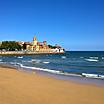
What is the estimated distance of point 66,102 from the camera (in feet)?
30.1

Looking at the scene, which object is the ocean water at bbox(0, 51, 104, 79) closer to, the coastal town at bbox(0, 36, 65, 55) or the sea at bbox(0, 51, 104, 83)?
the sea at bbox(0, 51, 104, 83)

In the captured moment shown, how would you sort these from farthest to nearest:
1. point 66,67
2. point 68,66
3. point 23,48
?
point 23,48
point 68,66
point 66,67

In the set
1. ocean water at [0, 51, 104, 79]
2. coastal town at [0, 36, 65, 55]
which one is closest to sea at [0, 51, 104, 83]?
ocean water at [0, 51, 104, 79]

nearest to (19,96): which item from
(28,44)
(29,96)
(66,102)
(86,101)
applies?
(29,96)

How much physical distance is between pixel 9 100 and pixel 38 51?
150369 mm

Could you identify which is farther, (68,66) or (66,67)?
(68,66)

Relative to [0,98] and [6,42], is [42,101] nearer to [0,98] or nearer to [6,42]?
[0,98]

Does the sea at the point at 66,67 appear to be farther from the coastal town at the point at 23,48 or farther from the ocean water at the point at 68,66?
the coastal town at the point at 23,48

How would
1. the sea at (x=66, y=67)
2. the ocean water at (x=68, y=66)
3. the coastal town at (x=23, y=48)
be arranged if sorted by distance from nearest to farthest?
the sea at (x=66, y=67) < the ocean water at (x=68, y=66) < the coastal town at (x=23, y=48)

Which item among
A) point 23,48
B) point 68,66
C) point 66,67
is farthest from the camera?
point 23,48

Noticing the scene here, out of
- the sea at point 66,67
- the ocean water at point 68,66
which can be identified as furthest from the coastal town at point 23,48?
the sea at point 66,67

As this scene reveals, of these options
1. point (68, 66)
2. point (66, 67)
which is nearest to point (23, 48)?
point (68, 66)

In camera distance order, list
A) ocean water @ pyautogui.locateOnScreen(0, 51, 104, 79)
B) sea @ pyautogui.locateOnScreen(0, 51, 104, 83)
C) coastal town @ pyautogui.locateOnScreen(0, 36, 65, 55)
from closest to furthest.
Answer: sea @ pyautogui.locateOnScreen(0, 51, 104, 83)
ocean water @ pyautogui.locateOnScreen(0, 51, 104, 79)
coastal town @ pyautogui.locateOnScreen(0, 36, 65, 55)

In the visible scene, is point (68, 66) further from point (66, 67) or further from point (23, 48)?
point (23, 48)
